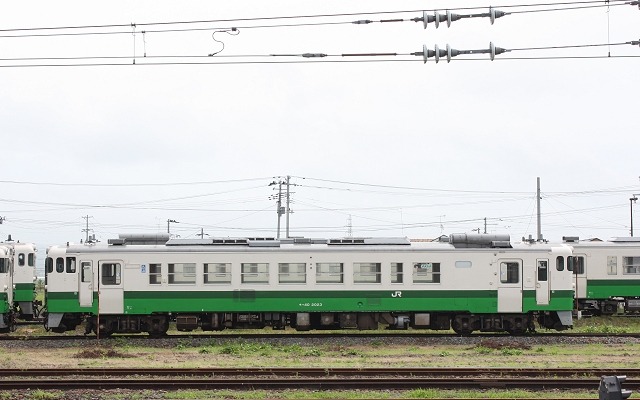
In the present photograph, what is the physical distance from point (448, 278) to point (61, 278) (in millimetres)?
15322

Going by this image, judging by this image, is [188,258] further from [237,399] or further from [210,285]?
[237,399]

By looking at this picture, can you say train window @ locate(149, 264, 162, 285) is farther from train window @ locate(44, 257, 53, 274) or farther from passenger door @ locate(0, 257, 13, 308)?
passenger door @ locate(0, 257, 13, 308)

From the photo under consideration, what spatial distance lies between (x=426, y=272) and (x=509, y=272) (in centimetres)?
334

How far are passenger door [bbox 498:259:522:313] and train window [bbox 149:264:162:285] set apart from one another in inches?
530

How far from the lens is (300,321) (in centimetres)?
3331

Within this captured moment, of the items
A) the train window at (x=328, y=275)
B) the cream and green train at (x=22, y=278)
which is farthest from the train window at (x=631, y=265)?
the cream and green train at (x=22, y=278)

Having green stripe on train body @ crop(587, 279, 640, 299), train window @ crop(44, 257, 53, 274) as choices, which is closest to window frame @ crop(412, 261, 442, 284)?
green stripe on train body @ crop(587, 279, 640, 299)

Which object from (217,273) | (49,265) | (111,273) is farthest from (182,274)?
(49,265)

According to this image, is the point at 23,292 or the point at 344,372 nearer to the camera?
the point at 344,372

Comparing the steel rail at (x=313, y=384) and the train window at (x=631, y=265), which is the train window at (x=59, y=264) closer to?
the steel rail at (x=313, y=384)

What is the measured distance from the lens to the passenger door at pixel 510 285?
1298 inches

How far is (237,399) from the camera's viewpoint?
1950cm

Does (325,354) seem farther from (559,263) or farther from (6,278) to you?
(6,278)

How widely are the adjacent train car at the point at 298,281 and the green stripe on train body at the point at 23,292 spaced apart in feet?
23.9
